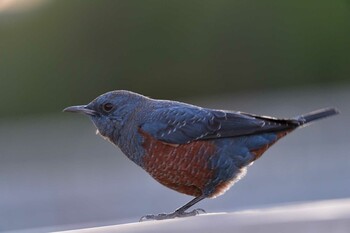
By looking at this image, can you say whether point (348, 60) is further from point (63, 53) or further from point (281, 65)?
point (63, 53)

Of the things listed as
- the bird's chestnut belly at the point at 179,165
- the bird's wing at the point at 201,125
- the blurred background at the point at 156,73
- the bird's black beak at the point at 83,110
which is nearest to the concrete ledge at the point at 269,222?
the bird's chestnut belly at the point at 179,165

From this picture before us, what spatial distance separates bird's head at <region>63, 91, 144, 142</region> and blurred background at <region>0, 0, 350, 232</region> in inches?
253

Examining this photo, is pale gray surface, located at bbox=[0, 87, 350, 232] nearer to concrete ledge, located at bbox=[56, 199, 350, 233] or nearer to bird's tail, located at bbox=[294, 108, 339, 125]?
bird's tail, located at bbox=[294, 108, 339, 125]

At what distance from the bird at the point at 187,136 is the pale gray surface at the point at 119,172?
15.3ft

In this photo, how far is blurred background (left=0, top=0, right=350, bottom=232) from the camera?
35.3ft

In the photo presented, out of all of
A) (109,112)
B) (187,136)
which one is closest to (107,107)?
(109,112)

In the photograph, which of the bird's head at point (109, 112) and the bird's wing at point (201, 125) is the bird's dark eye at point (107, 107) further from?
the bird's wing at point (201, 125)

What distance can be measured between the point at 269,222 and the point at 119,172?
9164 mm

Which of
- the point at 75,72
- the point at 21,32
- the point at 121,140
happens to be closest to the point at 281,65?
the point at 75,72

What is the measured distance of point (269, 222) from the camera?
1.62 meters

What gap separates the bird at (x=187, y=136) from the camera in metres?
3.48

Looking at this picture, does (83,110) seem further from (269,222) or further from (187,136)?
(269,222)

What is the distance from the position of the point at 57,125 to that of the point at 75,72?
3.30 ft

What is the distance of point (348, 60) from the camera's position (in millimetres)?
13352
